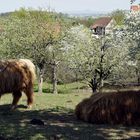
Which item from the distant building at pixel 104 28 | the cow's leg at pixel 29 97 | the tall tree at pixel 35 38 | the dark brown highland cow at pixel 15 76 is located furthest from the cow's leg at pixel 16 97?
the distant building at pixel 104 28

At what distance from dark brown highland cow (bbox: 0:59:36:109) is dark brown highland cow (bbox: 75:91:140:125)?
3.23 metres

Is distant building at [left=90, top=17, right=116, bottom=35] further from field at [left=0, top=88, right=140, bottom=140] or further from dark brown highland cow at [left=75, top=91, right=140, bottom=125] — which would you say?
dark brown highland cow at [left=75, top=91, right=140, bottom=125]

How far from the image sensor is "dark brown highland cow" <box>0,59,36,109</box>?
13.1m

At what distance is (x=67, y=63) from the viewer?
43562 millimetres

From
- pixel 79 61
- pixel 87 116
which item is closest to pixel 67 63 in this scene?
pixel 79 61

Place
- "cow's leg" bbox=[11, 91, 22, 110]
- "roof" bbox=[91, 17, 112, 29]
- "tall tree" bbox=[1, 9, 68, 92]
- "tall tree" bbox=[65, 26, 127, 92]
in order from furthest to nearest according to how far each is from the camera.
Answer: "roof" bbox=[91, 17, 112, 29], "tall tree" bbox=[1, 9, 68, 92], "tall tree" bbox=[65, 26, 127, 92], "cow's leg" bbox=[11, 91, 22, 110]

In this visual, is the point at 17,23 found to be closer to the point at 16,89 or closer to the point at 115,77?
the point at 115,77

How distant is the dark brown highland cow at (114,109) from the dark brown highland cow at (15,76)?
3228mm

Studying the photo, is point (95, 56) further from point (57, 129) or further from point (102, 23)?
point (102, 23)

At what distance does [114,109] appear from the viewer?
10.5 m

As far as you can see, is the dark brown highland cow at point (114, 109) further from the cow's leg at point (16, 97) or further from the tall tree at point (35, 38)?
the tall tree at point (35, 38)

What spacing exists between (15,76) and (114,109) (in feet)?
13.1

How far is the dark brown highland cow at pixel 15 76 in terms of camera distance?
42.9 feet

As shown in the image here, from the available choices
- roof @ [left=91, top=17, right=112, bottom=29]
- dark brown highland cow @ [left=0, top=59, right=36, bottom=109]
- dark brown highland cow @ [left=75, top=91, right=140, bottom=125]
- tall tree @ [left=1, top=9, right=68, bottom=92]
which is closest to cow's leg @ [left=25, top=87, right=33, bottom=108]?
dark brown highland cow @ [left=0, top=59, right=36, bottom=109]
